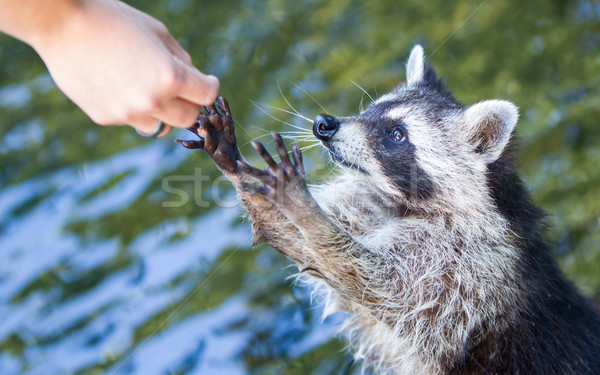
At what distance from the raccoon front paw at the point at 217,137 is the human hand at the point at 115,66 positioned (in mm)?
866

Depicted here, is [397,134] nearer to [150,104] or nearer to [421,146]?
[421,146]

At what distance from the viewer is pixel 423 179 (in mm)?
3723

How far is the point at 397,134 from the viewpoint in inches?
150

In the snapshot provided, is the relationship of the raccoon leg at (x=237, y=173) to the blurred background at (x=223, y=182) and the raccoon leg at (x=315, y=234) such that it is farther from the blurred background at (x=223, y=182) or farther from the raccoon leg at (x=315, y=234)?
the blurred background at (x=223, y=182)

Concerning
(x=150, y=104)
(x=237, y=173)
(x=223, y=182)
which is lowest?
(x=223, y=182)

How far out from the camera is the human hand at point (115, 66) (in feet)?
7.23

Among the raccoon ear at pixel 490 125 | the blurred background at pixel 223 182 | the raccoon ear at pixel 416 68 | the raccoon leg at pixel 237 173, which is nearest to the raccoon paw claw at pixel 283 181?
the raccoon leg at pixel 237 173

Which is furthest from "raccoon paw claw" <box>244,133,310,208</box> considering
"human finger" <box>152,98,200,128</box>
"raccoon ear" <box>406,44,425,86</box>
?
"raccoon ear" <box>406,44,425,86</box>

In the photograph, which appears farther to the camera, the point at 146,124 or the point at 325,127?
the point at 325,127

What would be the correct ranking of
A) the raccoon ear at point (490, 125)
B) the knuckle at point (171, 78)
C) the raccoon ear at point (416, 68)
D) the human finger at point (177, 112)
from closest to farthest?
the knuckle at point (171, 78) → the human finger at point (177, 112) → the raccoon ear at point (490, 125) → the raccoon ear at point (416, 68)

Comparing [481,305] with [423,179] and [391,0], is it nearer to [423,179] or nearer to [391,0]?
[423,179]

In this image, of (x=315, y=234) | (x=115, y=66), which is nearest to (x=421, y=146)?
(x=315, y=234)

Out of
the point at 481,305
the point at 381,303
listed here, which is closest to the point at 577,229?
the point at 481,305

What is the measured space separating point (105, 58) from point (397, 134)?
2019mm
